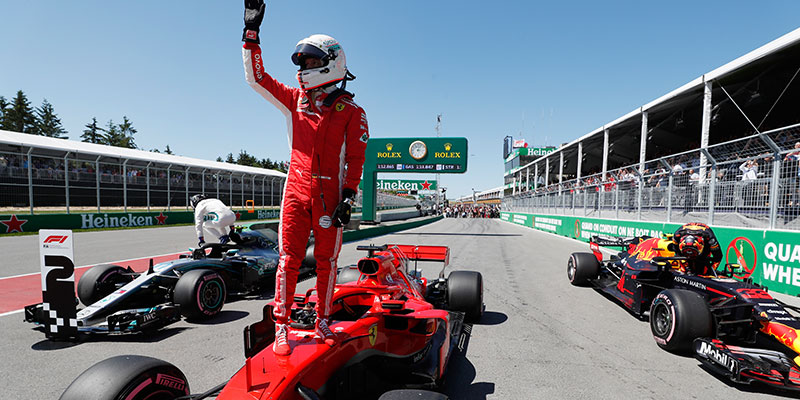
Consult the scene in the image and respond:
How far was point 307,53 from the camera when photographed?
2.51 metres

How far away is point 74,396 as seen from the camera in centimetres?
177

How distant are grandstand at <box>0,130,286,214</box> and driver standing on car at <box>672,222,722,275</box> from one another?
1982 centimetres

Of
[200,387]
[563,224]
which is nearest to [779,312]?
[200,387]

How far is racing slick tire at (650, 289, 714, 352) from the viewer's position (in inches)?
145

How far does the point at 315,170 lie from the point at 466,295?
2756 millimetres

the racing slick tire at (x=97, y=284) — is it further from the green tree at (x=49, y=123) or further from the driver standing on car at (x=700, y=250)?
the green tree at (x=49, y=123)

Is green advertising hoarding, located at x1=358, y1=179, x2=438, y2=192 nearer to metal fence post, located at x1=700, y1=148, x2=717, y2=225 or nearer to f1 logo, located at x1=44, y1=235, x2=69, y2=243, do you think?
metal fence post, located at x1=700, y1=148, x2=717, y2=225

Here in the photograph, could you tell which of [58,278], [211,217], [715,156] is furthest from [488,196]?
[58,278]

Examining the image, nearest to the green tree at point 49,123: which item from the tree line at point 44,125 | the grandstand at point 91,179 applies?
the tree line at point 44,125

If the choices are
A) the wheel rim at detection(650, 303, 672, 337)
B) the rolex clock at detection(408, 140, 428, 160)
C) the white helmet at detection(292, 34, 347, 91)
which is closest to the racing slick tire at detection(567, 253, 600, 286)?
the wheel rim at detection(650, 303, 672, 337)

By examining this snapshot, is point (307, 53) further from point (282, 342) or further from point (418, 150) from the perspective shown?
point (418, 150)

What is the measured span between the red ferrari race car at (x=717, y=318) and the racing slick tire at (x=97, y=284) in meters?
6.37

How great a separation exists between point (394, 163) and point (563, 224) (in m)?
9.81

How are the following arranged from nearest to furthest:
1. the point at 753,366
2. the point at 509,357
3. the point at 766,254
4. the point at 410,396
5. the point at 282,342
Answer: the point at 410,396 < the point at 282,342 < the point at 753,366 < the point at 509,357 < the point at 766,254
